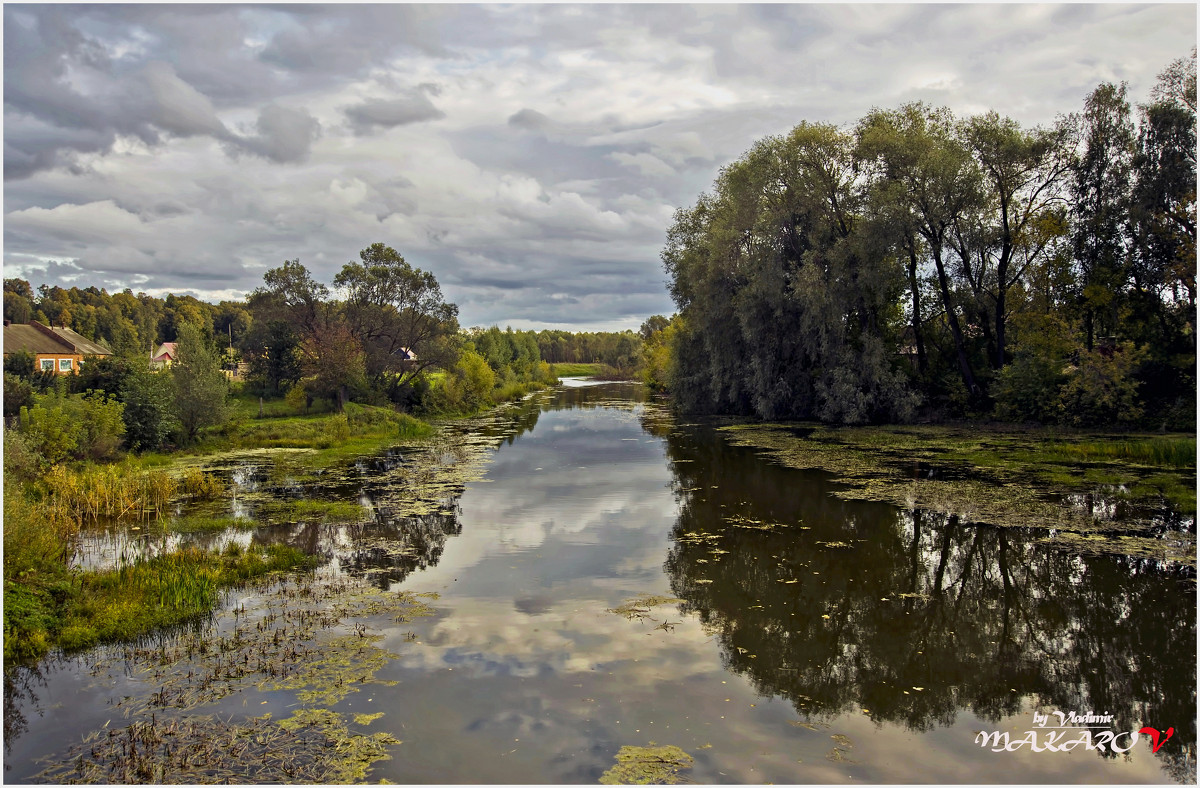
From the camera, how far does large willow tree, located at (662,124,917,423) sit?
28531 mm

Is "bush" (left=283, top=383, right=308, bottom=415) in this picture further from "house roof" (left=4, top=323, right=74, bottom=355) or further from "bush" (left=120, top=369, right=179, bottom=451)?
"house roof" (left=4, top=323, right=74, bottom=355)

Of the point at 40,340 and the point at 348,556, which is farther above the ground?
the point at 40,340

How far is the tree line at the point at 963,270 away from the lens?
23547mm

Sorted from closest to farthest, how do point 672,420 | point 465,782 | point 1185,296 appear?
point 465,782 → point 1185,296 → point 672,420

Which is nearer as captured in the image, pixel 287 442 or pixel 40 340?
pixel 287 442

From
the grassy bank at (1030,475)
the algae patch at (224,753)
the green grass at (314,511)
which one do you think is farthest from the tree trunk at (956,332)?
the algae patch at (224,753)

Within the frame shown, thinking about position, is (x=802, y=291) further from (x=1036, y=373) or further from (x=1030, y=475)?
(x=1030, y=475)

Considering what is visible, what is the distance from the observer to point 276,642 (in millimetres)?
8039

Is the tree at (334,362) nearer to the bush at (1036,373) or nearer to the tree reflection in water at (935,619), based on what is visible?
the tree reflection in water at (935,619)

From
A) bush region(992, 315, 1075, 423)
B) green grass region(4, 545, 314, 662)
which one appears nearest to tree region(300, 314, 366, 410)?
green grass region(4, 545, 314, 662)

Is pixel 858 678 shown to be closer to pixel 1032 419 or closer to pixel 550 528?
pixel 550 528

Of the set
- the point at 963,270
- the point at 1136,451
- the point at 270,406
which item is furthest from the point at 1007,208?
the point at 270,406

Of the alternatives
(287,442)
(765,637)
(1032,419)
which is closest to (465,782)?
(765,637)

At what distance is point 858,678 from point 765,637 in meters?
1.26
